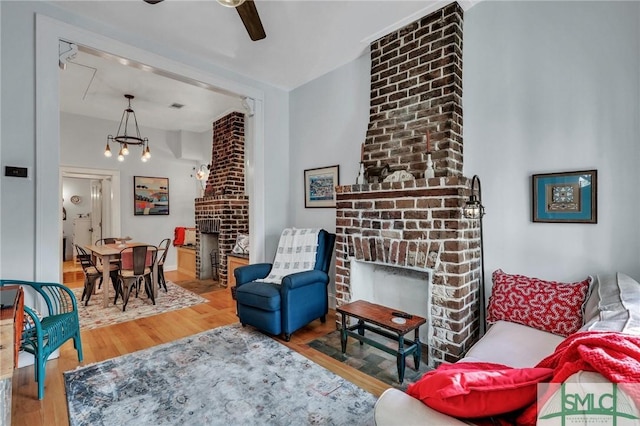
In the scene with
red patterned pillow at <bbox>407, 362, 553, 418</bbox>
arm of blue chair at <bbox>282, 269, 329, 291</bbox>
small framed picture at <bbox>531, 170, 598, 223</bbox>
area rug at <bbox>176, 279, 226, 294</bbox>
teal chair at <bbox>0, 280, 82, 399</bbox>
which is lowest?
area rug at <bbox>176, 279, 226, 294</bbox>

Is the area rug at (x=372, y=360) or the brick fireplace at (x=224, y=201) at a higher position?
the brick fireplace at (x=224, y=201)

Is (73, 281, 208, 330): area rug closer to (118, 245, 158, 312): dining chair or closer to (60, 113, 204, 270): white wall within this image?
(118, 245, 158, 312): dining chair

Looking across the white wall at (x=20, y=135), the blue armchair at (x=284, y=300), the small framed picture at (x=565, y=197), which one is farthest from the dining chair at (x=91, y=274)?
the small framed picture at (x=565, y=197)

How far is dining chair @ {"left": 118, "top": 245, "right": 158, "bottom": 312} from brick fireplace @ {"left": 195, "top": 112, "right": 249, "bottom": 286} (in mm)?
1234

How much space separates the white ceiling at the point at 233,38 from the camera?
272cm

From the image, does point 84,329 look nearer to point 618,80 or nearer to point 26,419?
point 26,419

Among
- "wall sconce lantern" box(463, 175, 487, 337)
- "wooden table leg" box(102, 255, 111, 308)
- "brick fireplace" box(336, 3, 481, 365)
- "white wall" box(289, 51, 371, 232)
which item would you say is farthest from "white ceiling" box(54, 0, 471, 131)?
"wooden table leg" box(102, 255, 111, 308)

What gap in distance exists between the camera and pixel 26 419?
6.15ft

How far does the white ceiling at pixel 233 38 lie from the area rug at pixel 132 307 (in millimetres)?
2986

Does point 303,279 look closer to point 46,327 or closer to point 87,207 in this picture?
point 46,327

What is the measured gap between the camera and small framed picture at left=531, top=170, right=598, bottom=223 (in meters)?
2.18

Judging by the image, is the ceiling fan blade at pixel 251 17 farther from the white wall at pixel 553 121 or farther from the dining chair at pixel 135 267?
the dining chair at pixel 135 267

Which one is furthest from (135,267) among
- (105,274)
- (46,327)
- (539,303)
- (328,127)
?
(539,303)

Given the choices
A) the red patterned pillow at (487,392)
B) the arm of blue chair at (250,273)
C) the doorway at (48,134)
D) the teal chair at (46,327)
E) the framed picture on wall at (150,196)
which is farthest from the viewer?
the framed picture on wall at (150,196)
